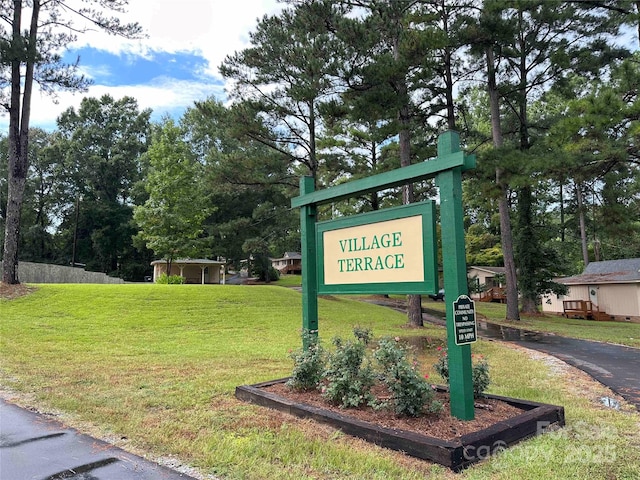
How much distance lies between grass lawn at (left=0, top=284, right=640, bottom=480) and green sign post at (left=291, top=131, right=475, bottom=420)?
3.18 ft

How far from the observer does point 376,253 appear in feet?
14.6

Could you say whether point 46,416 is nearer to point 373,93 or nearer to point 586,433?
point 586,433

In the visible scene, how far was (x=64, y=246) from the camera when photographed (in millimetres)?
40969

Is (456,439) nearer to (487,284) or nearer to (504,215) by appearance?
(504,215)

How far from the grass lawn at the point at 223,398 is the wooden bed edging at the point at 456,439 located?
79 mm

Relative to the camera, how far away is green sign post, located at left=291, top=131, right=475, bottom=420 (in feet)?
12.1

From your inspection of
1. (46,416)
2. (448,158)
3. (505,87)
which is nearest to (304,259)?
(448,158)

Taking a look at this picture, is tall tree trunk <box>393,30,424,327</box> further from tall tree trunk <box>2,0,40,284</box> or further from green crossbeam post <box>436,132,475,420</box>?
tall tree trunk <box>2,0,40,284</box>

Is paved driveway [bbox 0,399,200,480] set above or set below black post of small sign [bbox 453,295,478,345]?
below

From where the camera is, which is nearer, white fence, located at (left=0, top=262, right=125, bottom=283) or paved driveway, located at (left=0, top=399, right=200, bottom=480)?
paved driveway, located at (left=0, top=399, right=200, bottom=480)

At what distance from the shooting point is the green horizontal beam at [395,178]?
3.74m

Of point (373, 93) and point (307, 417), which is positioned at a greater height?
point (373, 93)

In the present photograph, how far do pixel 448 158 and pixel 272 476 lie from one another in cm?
282

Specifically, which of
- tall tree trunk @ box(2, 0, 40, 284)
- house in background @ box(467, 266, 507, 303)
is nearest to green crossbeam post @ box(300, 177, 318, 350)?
tall tree trunk @ box(2, 0, 40, 284)
